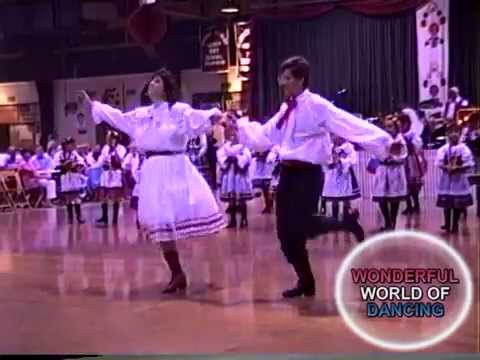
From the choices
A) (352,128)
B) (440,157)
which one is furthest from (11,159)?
(440,157)

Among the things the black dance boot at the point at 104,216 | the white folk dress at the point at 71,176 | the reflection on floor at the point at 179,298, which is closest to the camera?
the reflection on floor at the point at 179,298

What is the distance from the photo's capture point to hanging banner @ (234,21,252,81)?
435cm

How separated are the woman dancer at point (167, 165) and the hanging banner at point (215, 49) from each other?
44cm

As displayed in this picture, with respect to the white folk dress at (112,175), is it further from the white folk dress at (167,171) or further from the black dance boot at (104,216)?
the white folk dress at (167,171)

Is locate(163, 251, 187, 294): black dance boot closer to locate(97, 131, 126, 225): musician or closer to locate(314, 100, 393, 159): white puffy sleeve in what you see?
locate(97, 131, 126, 225): musician

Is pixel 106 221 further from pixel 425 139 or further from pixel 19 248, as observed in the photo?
pixel 425 139

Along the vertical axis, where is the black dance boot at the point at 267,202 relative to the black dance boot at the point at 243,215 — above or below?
above

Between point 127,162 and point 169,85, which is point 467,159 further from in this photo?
point 169,85

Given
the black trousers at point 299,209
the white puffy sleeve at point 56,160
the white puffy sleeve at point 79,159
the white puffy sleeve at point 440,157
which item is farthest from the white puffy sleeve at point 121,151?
the white puffy sleeve at point 440,157

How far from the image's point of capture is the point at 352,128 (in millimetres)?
4422

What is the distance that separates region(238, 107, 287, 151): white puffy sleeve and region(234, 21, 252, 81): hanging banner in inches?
9.6

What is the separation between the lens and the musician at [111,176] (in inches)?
242

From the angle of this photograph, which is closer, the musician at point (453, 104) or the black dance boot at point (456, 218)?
the musician at point (453, 104)

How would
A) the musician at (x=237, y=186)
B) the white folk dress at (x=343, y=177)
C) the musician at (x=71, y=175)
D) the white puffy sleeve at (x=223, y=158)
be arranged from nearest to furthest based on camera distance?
1. the musician at (x=71, y=175)
2. the white folk dress at (x=343, y=177)
3. the white puffy sleeve at (x=223, y=158)
4. the musician at (x=237, y=186)
